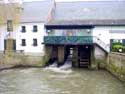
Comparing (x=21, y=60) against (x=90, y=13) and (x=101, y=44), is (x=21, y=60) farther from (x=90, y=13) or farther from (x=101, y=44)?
(x=90, y=13)

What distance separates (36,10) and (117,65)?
1828cm

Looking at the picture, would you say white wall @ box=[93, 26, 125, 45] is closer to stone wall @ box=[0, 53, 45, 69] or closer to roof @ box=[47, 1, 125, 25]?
roof @ box=[47, 1, 125, 25]

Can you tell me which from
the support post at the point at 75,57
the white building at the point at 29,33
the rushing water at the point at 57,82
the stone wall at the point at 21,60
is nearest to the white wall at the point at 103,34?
the support post at the point at 75,57

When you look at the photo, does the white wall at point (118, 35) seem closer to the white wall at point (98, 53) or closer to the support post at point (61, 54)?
the white wall at point (98, 53)

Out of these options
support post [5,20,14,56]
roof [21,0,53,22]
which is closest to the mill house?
roof [21,0,53,22]

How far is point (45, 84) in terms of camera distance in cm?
3303

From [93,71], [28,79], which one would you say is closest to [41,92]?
[28,79]

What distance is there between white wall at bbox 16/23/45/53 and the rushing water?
548 centimetres

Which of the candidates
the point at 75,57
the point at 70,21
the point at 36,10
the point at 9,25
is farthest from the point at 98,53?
the point at 9,25

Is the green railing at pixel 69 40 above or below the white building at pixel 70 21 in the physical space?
below

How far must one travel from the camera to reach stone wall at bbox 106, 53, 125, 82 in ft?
114

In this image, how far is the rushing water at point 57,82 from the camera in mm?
29578

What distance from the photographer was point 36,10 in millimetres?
51219

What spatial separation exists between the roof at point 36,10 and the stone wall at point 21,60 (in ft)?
17.9
